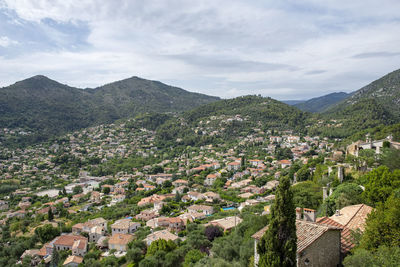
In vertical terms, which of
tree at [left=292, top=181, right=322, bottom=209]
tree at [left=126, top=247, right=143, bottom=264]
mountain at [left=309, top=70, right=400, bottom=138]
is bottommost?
tree at [left=126, top=247, right=143, bottom=264]

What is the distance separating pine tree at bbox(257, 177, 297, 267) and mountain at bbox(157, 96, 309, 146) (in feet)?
238

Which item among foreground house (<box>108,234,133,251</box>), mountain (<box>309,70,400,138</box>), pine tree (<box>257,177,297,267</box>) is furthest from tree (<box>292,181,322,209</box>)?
mountain (<box>309,70,400,138</box>)

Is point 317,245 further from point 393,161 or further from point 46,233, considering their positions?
point 46,233

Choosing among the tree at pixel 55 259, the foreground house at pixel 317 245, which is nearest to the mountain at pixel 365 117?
the foreground house at pixel 317 245

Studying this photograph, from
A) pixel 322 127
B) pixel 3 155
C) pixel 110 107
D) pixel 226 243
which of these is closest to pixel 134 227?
pixel 226 243

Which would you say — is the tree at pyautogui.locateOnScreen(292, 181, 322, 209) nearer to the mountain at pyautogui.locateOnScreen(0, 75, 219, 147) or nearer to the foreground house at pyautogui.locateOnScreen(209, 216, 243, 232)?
the foreground house at pyautogui.locateOnScreen(209, 216, 243, 232)

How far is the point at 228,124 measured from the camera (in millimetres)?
90688

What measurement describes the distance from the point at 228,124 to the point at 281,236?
84026mm

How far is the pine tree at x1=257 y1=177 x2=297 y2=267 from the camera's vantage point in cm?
697

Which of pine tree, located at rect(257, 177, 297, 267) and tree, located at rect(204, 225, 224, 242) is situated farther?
tree, located at rect(204, 225, 224, 242)

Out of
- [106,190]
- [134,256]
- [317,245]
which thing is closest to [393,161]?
[317,245]

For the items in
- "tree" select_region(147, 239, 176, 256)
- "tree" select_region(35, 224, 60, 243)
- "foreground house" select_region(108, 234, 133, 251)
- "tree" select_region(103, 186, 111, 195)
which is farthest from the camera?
"tree" select_region(103, 186, 111, 195)

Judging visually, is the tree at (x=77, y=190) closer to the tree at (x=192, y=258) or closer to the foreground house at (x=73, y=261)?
the foreground house at (x=73, y=261)

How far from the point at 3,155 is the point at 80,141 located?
2477cm
